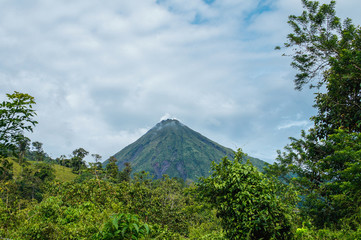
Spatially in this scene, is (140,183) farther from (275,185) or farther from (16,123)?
(16,123)

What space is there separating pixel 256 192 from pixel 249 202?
1.27ft

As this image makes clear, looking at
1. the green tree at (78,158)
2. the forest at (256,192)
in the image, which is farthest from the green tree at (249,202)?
the green tree at (78,158)

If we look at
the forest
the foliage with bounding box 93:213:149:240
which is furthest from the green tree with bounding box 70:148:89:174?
the foliage with bounding box 93:213:149:240

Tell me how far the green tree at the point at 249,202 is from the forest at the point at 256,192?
1.2 inches

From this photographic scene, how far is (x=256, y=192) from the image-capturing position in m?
6.45

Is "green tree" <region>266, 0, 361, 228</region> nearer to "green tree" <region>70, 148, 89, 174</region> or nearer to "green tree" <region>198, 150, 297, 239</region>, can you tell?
"green tree" <region>198, 150, 297, 239</region>

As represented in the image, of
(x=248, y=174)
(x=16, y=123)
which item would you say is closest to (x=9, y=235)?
(x=16, y=123)

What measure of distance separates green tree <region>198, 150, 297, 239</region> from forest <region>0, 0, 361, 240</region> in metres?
0.03

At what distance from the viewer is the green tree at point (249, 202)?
20.2 feet

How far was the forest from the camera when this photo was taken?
5832 mm

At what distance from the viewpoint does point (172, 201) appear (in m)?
14.0

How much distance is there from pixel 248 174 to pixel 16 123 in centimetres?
634

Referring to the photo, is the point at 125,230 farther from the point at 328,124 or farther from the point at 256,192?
the point at 328,124

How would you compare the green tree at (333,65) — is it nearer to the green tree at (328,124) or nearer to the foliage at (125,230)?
the green tree at (328,124)
